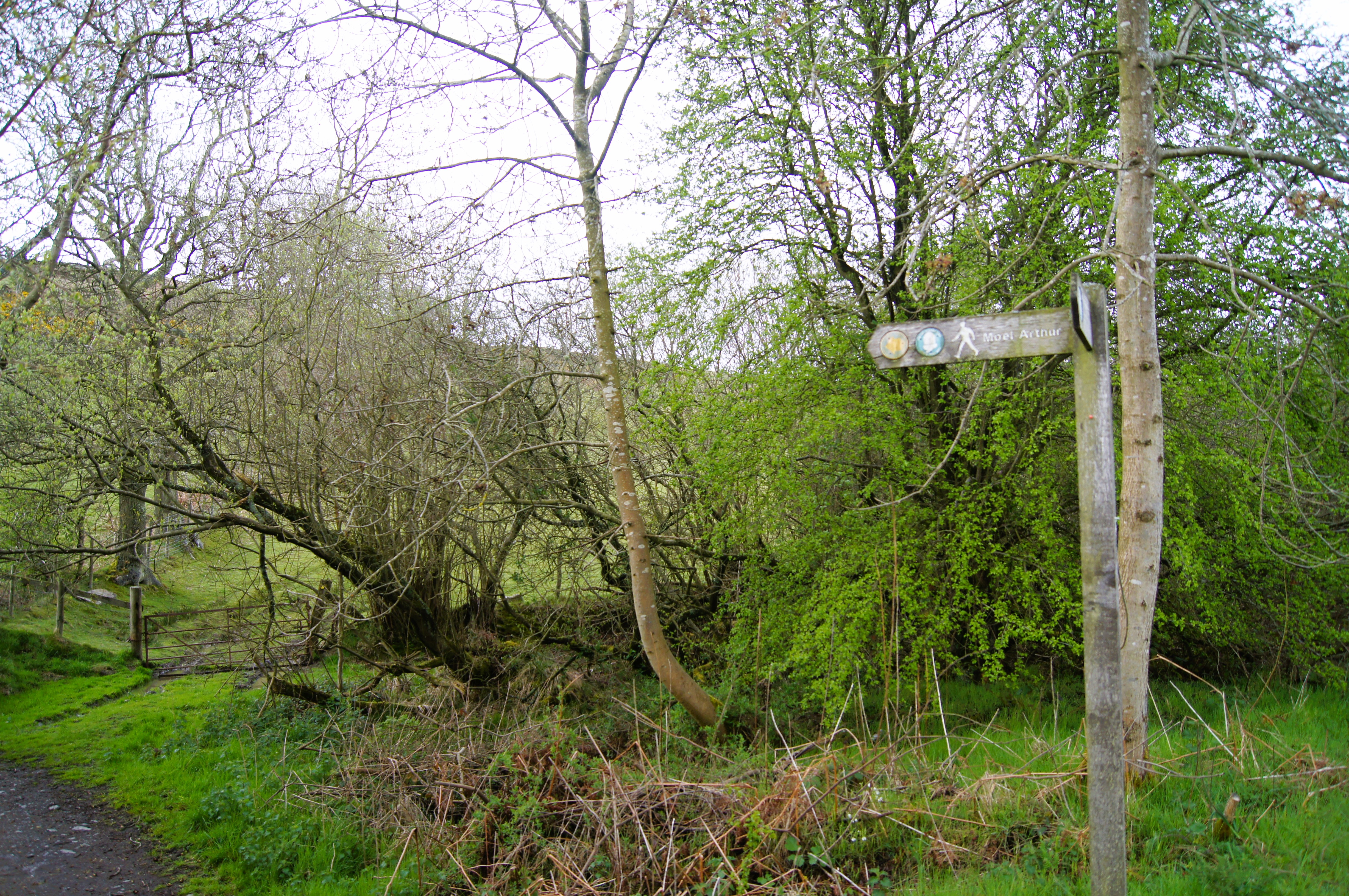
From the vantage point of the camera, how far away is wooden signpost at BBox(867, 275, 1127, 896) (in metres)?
3.32

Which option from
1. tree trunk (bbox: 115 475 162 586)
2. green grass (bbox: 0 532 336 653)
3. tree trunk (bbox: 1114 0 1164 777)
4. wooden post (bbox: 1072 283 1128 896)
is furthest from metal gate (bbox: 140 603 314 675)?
tree trunk (bbox: 1114 0 1164 777)

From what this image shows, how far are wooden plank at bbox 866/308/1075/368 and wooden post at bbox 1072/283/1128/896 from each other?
135 mm

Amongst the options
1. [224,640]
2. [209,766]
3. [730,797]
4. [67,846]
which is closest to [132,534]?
[224,640]

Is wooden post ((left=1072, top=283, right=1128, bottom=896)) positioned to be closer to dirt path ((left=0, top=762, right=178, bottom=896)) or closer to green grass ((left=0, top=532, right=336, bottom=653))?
dirt path ((left=0, top=762, right=178, bottom=896))

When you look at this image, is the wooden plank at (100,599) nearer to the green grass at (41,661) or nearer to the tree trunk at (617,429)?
the green grass at (41,661)

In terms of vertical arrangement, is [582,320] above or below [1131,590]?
above

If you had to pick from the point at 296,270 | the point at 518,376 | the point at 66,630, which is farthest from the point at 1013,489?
the point at 66,630

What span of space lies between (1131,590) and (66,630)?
15459mm

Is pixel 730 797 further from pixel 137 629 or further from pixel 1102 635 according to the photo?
pixel 137 629

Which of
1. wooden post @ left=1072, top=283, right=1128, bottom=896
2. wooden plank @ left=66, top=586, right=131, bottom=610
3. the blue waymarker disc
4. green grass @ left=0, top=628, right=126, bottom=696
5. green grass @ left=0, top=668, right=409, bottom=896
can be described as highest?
the blue waymarker disc

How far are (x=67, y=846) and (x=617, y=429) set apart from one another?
5.86 m

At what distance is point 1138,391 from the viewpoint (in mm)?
5184

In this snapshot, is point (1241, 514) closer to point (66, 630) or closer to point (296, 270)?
point (296, 270)

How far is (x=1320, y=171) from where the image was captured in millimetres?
4570
